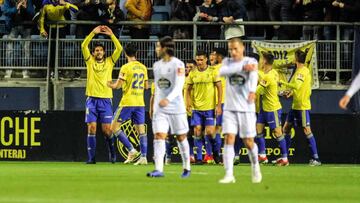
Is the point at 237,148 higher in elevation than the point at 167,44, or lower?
lower

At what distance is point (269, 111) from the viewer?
27.3 meters

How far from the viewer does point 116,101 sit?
30.9 meters

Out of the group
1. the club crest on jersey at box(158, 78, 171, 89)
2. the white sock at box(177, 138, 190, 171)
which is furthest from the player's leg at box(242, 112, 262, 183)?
the club crest on jersey at box(158, 78, 171, 89)

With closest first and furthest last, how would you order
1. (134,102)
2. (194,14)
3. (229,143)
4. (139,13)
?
(229,143) < (134,102) < (139,13) < (194,14)

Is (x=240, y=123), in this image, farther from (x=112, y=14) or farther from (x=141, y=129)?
(x=112, y=14)

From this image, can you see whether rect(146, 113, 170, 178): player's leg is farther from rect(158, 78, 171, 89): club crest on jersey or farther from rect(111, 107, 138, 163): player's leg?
rect(111, 107, 138, 163): player's leg

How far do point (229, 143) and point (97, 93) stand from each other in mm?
8863

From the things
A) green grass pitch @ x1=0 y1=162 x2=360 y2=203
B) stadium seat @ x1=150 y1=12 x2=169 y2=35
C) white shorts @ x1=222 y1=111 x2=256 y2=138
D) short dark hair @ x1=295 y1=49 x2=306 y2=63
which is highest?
stadium seat @ x1=150 y1=12 x2=169 y2=35

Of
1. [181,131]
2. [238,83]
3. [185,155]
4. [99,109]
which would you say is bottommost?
[185,155]

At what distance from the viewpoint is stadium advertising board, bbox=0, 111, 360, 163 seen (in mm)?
29453

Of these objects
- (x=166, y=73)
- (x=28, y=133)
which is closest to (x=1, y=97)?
(x=28, y=133)

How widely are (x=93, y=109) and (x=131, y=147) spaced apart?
3.91 ft

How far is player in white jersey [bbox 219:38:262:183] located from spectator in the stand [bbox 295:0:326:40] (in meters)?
11.5

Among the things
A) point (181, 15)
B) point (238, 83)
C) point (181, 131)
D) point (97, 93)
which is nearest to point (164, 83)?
point (181, 131)
